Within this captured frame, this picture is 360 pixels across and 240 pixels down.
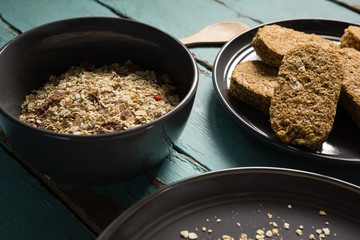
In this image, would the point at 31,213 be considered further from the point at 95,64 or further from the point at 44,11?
the point at 44,11

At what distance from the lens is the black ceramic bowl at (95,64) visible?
831 millimetres

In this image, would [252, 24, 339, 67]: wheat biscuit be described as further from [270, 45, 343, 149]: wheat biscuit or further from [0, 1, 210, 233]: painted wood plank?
[0, 1, 210, 233]: painted wood plank

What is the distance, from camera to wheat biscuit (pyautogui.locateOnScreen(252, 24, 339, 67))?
47.4 inches

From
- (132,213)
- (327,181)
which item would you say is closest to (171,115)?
(132,213)

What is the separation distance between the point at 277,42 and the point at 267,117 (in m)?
0.23

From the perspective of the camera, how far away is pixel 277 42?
4.02ft

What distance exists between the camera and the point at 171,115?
88 cm

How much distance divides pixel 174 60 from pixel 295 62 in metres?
0.29

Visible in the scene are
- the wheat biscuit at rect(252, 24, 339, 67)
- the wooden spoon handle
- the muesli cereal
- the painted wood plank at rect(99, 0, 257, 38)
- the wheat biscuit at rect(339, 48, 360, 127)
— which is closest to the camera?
the muesli cereal

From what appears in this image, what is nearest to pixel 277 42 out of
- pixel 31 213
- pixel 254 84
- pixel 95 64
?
pixel 254 84

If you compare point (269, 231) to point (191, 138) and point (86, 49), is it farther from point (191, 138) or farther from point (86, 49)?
point (86, 49)

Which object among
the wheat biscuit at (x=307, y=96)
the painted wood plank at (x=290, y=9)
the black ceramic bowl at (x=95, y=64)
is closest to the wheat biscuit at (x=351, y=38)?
the wheat biscuit at (x=307, y=96)

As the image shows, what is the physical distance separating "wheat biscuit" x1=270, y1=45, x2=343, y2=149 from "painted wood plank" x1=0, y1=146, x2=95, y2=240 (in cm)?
48

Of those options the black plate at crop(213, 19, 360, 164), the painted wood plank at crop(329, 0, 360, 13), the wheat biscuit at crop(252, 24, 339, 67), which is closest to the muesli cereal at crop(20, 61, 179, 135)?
the black plate at crop(213, 19, 360, 164)
